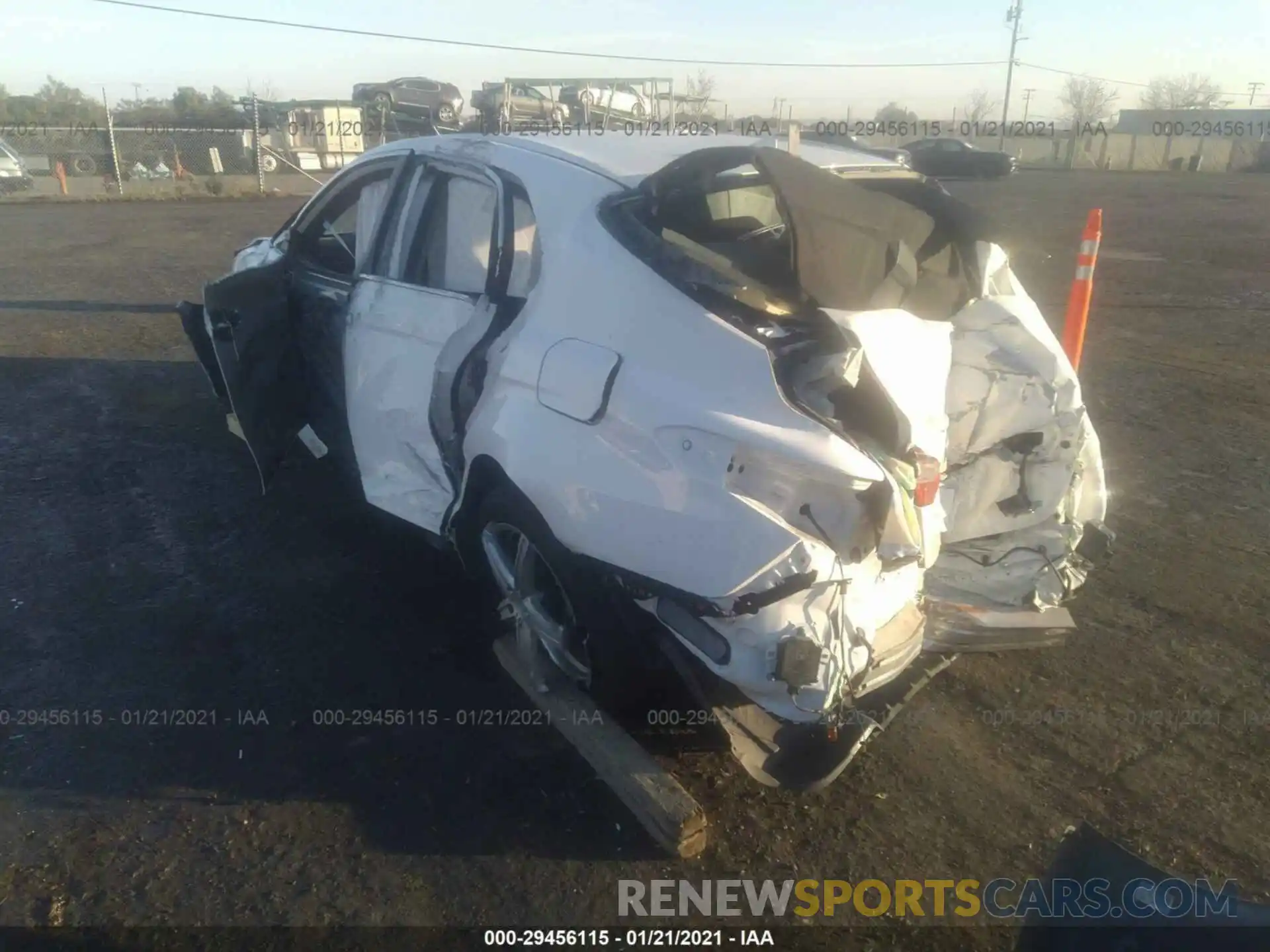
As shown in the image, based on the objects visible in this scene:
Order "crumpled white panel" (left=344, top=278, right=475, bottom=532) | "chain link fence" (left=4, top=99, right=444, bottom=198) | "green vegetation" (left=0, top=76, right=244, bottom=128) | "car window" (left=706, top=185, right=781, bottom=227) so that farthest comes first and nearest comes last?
1. "green vegetation" (left=0, top=76, right=244, bottom=128)
2. "chain link fence" (left=4, top=99, right=444, bottom=198)
3. "crumpled white panel" (left=344, top=278, right=475, bottom=532)
4. "car window" (left=706, top=185, right=781, bottom=227)

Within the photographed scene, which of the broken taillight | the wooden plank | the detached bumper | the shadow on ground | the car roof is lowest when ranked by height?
the wooden plank

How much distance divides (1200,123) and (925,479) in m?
51.3

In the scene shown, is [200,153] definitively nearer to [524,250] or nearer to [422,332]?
[422,332]

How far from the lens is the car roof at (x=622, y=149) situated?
337cm

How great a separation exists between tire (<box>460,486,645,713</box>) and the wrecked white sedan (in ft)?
0.04

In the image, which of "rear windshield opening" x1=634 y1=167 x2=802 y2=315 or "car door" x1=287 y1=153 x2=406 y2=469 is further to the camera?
"car door" x1=287 y1=153 x2=406 y2=469

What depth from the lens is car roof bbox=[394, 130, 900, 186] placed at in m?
3.37

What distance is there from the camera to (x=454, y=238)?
384cm

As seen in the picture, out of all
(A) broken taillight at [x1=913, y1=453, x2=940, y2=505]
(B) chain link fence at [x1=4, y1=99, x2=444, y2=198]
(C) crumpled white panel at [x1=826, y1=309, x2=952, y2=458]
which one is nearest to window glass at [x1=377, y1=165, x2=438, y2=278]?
(C) crumpled white panel at [x1=826, y1=309, x2=952, y2=458]

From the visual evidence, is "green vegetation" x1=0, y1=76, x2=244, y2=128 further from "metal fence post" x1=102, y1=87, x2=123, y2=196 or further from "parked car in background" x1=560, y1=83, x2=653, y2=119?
"parked car in background" x1=560, y1=83, x2=653, y2=119

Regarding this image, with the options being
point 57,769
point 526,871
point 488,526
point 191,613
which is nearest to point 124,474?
point 191,613

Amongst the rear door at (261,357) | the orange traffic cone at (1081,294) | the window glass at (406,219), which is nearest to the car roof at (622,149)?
the window glass at (406,219)

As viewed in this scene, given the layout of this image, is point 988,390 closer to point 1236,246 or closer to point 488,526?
point 488,526

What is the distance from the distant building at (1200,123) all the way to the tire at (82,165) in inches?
1454
